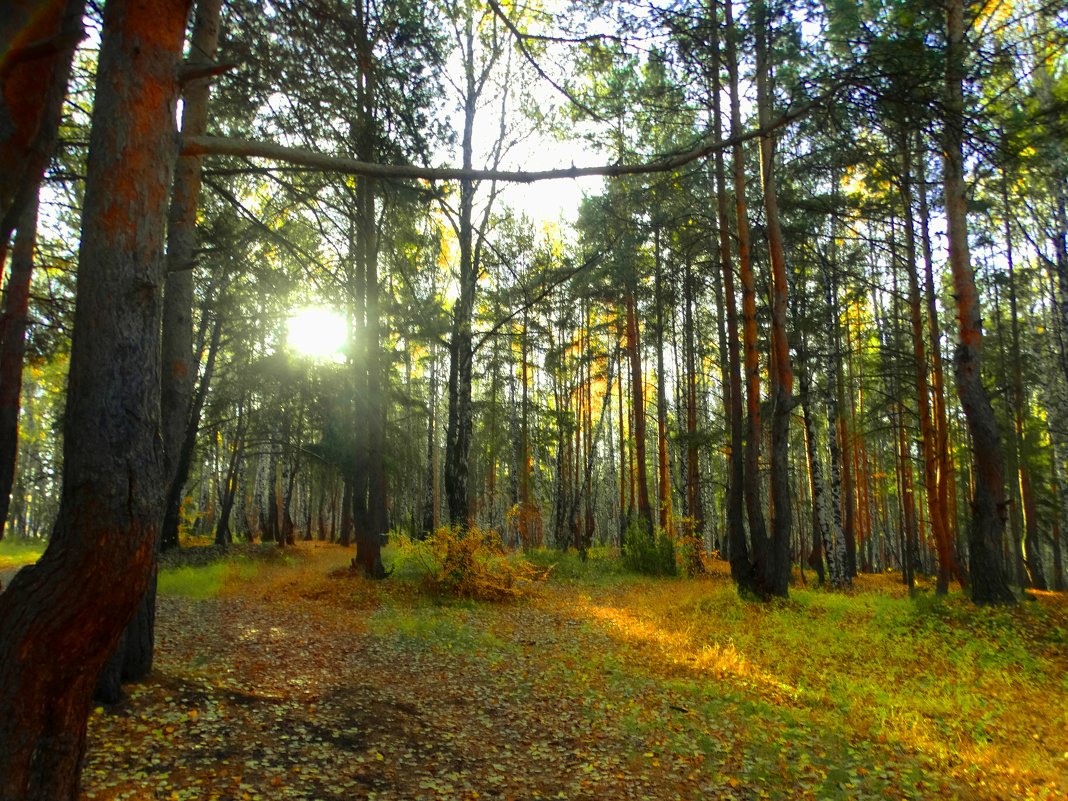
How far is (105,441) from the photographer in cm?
253

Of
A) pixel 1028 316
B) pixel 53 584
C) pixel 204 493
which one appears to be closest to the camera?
pixel 53 584

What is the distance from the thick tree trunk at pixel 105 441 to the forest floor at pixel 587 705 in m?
1.60

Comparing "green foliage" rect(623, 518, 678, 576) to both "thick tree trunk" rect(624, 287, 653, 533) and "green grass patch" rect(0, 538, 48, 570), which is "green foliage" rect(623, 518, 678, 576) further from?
"green grass patch" rect(0, 538, 48, 570)

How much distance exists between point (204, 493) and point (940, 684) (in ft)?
148

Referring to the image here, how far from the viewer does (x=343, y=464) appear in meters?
19.5

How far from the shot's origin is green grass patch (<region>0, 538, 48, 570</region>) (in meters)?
18.2

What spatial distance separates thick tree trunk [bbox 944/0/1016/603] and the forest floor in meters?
0.65

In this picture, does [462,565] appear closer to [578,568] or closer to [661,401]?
[578,568]

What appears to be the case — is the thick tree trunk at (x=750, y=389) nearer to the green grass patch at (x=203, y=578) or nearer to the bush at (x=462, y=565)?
the bush at (x=462, y=565)

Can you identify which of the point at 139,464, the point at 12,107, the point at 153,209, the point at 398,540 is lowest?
the point at 398,540

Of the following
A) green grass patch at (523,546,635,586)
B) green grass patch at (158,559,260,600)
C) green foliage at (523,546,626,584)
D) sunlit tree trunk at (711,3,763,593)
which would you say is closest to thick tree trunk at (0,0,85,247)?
green grass patch at (158,559,260,600)

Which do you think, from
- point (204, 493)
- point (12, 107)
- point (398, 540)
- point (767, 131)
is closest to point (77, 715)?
point (12, 107)

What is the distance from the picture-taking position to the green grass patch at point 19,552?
18156mm

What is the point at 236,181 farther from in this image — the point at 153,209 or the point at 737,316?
the point at 737,316
